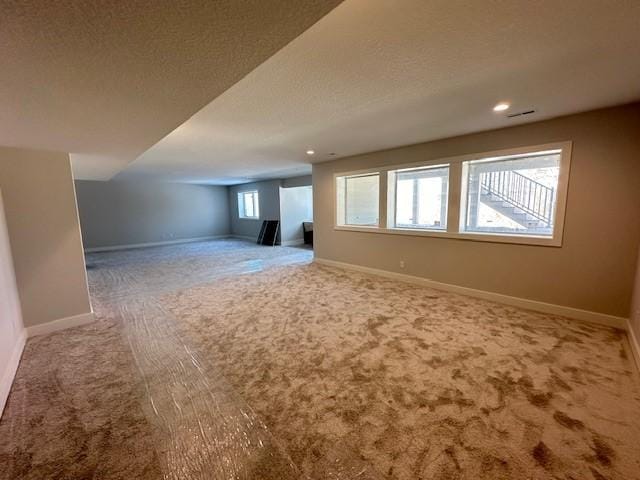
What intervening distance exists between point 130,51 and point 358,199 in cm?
468

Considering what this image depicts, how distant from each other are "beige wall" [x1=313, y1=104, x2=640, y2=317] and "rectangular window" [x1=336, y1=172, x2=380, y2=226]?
1.27 metres

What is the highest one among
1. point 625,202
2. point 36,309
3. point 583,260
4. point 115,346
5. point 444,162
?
point 444,162

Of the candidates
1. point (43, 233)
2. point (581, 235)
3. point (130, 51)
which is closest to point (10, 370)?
point (43, 233)

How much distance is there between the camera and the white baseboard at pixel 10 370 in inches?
74.4

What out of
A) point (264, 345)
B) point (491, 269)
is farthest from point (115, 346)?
point (491, 269)

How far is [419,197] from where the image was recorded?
448 centimetres

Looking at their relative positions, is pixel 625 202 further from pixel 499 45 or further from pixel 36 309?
pixel 36 309

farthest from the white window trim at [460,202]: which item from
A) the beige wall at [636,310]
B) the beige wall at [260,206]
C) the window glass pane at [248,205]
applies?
the window glass pane at [248,205]

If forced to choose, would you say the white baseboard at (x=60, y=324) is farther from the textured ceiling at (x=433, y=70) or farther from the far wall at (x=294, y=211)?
the far wall at (x=294, y=211)

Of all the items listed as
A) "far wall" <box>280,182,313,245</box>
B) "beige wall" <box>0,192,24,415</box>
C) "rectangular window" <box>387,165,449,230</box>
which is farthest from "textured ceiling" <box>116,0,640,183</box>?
"far wall" <box>280,182,313,245</box>

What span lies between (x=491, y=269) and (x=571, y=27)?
285 cm

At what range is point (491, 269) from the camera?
3613mm

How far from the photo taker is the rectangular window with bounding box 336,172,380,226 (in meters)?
5.13

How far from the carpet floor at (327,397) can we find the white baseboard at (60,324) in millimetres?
157
